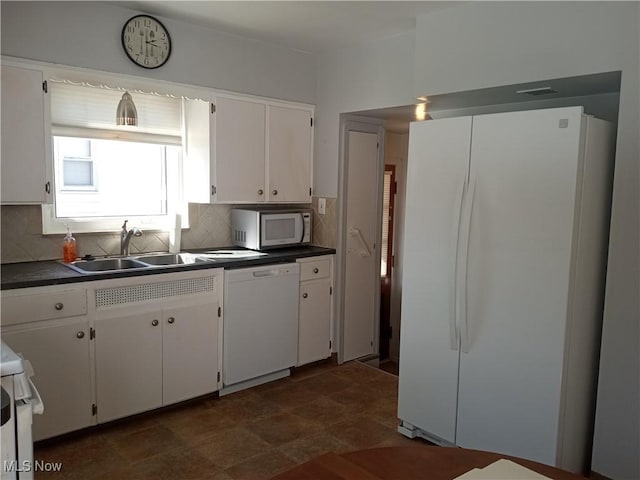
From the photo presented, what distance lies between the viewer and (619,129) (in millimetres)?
2426

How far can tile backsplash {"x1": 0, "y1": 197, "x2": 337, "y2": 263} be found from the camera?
311 cm

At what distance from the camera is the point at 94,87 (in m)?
3.30

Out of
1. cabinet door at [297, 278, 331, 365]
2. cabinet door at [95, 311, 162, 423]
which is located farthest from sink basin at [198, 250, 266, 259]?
cabinet door at [95, 311, 162, 423]

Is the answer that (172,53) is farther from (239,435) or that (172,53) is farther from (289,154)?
(239,435)

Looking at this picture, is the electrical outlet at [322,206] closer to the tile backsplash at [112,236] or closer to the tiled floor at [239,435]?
the tile backsplash at [112,236]

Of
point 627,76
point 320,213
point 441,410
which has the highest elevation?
point 627,76

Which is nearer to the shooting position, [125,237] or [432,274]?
[432,274]

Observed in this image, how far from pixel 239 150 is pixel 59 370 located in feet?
6.20

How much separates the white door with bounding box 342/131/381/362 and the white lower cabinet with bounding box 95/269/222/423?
1.28 m

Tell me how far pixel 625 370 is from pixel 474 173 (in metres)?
1.18

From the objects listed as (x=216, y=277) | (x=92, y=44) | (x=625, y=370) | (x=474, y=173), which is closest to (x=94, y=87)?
(x=92, y=44)

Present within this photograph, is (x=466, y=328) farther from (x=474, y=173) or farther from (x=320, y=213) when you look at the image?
(x=320, y=213)

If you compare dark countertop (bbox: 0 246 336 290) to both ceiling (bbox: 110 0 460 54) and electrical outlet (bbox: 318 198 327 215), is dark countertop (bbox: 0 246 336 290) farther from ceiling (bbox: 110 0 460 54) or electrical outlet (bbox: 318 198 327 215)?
ceiling (bbox: 110 0 460 54)

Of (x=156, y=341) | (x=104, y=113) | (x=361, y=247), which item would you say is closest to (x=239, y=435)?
(x=156, y=341)
